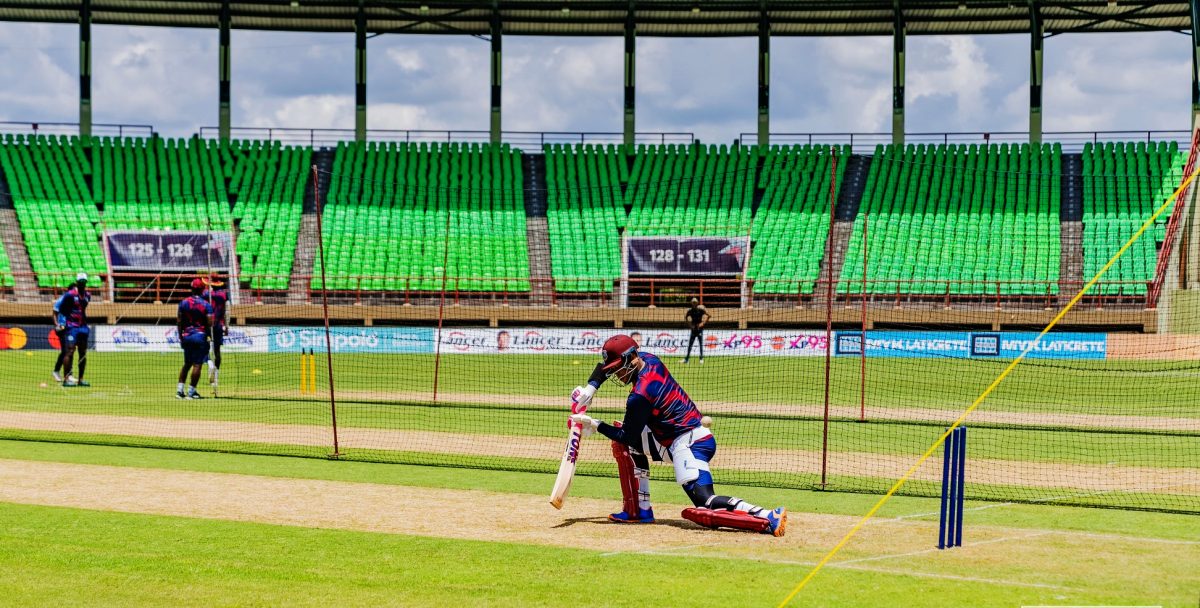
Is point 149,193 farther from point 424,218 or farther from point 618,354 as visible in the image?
point 618,354

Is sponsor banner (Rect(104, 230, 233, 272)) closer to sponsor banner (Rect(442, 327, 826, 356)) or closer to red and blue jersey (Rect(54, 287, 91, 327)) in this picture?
sponsor banner (Rect(442, 327, 826, 356))

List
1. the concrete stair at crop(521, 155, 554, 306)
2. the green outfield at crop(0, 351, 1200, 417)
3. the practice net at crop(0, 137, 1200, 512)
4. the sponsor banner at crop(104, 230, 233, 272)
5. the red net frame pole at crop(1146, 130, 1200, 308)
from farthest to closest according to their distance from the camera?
1. the sponsor banner at crop(104, 230, 233, 272)
2. the concrete stair at crop(521, 155, 554, 306)
3. the red net frame pole at crop(1146, 130, 1200, 308)
4. the green outfield at crop(0, 351, 1200, 417)
5. the practice net at crop(0, 137, 1200, 512)

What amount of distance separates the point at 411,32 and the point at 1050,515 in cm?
4495

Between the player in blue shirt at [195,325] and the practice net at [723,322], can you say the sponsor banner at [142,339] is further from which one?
the player in blue shirt at [195,325]

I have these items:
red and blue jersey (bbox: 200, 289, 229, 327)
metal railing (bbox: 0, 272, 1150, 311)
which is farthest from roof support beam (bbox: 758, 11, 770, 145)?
red and blue jersey (bbox: 200, 289, 229, 327)

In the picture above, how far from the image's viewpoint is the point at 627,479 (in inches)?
420

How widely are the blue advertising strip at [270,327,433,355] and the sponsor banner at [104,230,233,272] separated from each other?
9.87 metres

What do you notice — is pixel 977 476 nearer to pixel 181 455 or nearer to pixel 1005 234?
pixel 181 455

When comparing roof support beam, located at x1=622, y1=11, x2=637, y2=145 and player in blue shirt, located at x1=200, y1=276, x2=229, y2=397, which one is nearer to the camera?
player in blue shirt, located at x1=200, y1=276, x2=229, y2=397

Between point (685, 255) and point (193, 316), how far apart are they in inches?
1014

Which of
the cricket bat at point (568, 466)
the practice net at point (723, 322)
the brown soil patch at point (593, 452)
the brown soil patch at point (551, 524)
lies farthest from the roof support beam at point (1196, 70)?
the cricket bat at point (568, 466)

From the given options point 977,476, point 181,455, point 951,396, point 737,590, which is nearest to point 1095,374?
point 951,396

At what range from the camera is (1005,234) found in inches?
1756

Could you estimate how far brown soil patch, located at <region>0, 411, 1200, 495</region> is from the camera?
14195 mm
